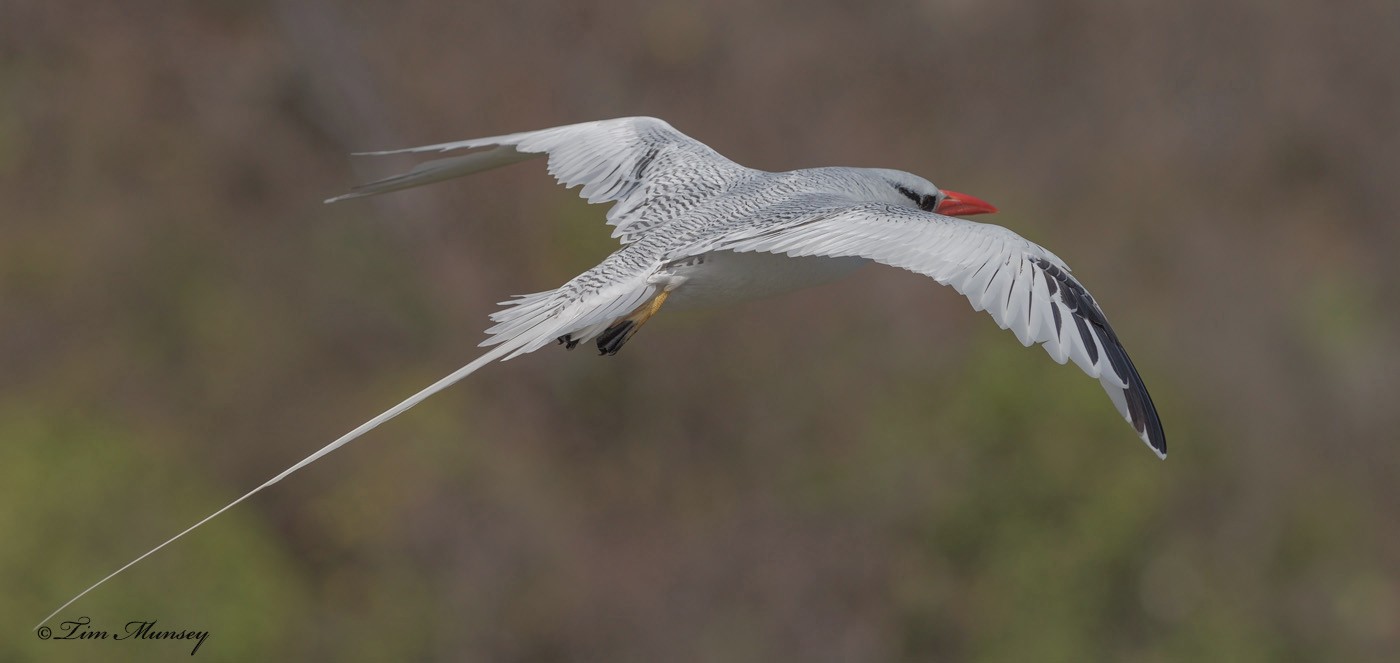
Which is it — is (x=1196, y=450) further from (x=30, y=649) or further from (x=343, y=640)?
(x=30, y=649)

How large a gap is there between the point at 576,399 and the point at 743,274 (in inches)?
563

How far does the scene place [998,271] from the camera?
18.1ft

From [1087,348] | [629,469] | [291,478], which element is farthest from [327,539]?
[1087,348]

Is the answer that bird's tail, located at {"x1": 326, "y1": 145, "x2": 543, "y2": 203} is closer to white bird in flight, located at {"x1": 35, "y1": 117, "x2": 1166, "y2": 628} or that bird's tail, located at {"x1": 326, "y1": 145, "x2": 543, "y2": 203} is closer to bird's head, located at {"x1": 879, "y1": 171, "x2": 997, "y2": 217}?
white bird in flight, located at {"x1": 35, "y1": 117, "x2": 1166, "y2": 628}

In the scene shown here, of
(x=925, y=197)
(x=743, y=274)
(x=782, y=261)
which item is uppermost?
(x=925, y=197)

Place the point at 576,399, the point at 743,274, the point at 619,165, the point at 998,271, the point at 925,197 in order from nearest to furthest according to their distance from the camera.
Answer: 1. the point at 998,271
2. the point at 743,274
3. the point at 925,197
4. the point at 619,165
5. the point at 576,399

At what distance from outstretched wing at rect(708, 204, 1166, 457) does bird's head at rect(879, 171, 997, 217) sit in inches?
47.6

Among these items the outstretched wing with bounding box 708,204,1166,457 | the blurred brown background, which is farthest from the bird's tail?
the blurred brown background

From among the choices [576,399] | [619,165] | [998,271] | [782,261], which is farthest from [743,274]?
[576,399]

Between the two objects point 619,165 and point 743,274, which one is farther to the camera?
point 619,165

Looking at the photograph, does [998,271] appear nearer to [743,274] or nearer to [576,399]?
[743,274]

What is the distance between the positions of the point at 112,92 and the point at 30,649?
7.14 meters

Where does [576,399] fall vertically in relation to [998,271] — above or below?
above

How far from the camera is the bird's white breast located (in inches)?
238
